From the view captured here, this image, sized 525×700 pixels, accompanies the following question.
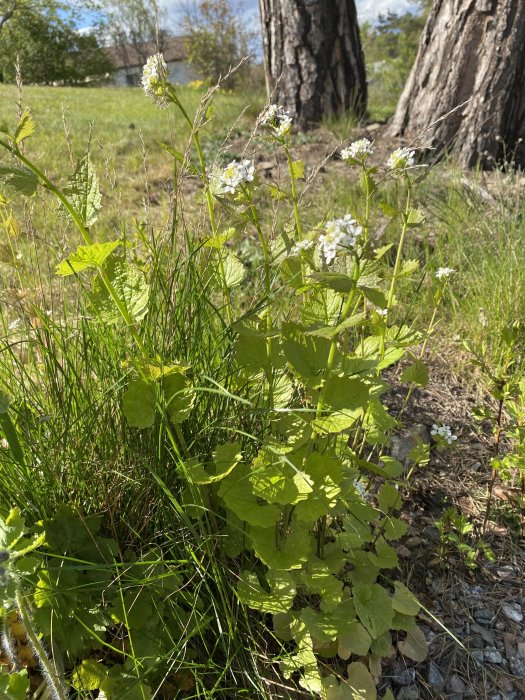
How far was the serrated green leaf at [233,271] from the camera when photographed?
1.17m

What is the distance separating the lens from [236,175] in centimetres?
94

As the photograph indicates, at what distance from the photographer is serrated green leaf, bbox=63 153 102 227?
2.93 ft

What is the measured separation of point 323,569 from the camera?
1106 mm

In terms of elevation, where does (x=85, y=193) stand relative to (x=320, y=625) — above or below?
above

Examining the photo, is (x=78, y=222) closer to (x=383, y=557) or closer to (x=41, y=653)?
(x=41, y=653)

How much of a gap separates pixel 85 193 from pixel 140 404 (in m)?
0.38

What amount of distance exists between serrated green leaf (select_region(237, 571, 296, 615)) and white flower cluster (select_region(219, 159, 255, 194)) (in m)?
0.74

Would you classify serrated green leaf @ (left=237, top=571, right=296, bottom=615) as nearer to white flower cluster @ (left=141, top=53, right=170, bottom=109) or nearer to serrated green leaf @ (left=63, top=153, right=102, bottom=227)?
serrated green leaf @ (left=63, top=153, right=102, bottom=227)

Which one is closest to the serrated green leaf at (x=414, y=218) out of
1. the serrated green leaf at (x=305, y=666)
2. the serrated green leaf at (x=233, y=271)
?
the serrated green leaf at (x=233, y=271)

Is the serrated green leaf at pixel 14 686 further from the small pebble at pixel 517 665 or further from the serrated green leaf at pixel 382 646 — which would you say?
the small pebble at pixel 517 665

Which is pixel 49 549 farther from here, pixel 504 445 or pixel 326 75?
pixel 326 75

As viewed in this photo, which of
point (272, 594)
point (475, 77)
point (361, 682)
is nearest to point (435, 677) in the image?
point (361, 682)

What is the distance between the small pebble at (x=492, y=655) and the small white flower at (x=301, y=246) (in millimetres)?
1046

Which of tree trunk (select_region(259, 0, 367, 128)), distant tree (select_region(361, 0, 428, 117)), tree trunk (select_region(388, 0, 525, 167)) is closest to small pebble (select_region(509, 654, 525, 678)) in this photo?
tree trunk (select_region(388, 0, 525, 167))
